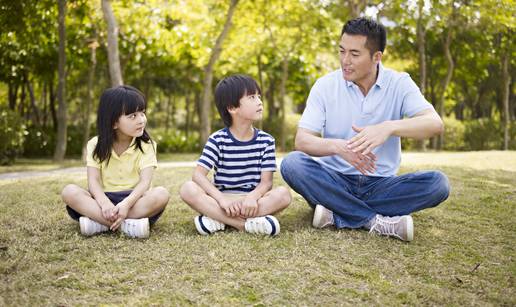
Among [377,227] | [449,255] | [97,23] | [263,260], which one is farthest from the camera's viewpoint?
[97,23]

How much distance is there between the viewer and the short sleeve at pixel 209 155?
3.54m

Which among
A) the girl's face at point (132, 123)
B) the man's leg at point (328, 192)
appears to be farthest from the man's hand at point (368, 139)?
the girl's face at point (132, 123)

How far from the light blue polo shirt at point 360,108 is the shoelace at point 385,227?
385mm

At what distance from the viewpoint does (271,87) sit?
20953mm

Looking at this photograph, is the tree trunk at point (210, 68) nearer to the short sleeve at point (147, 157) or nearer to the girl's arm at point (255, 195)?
the short sleeve at point (147, 157)

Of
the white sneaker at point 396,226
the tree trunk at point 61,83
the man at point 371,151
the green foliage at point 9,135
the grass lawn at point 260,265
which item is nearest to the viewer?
the grass lawn at point 260,265

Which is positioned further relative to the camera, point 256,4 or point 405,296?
point 256,4

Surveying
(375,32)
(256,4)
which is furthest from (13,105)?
(375,32)

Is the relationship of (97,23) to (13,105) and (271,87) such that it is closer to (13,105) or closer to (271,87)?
(13,105)

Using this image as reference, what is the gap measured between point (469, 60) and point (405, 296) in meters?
19.9

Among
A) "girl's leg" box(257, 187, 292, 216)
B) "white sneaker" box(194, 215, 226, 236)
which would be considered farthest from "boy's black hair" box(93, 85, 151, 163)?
"girl's leg" box(257, 187, 292, 216)

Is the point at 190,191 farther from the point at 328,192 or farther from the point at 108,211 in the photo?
the point at 328,192

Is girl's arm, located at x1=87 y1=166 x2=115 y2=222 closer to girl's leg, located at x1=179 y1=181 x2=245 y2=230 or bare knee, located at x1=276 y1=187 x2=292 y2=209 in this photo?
girl's leg, located at x1=179 y1=181 x2=245 y2=230

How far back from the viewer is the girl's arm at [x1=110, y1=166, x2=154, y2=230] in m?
3.30
